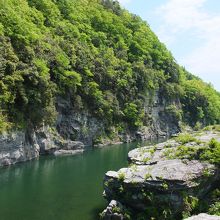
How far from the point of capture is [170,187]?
25.4 m

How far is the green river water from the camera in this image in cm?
2772

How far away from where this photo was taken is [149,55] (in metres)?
115

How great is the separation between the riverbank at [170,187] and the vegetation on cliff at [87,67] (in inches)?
1036

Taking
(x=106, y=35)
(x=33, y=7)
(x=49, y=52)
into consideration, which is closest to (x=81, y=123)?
(x=49, y=52)

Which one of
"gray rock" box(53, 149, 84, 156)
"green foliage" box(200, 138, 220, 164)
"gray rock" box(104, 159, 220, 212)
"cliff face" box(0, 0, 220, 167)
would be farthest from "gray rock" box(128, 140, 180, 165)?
"gray rock" box(53, 149, 84, 156)

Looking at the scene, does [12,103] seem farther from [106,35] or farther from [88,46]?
[106,35]

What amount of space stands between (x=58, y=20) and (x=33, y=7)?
6895 millimetres

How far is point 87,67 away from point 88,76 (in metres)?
1.84

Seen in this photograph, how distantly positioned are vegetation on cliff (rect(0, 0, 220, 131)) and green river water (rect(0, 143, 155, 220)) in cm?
791

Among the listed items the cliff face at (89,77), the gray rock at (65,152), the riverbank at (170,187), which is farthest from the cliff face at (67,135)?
the riverbank at (170,187)

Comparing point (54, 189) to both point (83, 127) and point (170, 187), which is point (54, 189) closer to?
point (170, 187)

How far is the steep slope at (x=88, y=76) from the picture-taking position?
180 feet

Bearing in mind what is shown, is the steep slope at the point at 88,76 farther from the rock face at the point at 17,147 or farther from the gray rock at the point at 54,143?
the gray rock at the point at 54,143

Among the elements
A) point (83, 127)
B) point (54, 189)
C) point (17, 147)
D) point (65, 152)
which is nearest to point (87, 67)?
point (83, 127)
